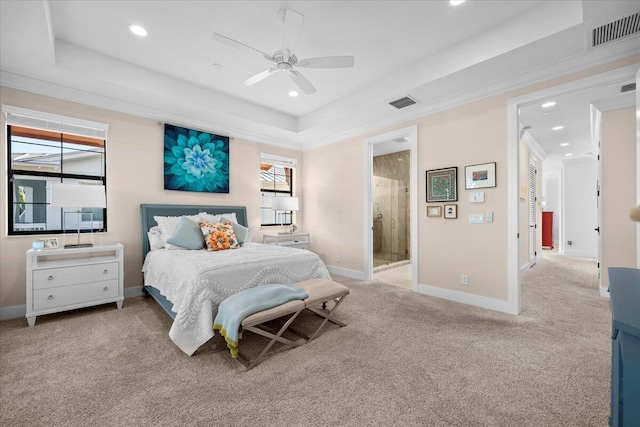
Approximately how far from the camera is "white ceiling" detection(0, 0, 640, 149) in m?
2.42

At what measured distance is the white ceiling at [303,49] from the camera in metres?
2.42

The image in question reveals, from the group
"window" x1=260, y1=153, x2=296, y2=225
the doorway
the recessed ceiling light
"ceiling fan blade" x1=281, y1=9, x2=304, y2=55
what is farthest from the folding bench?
the doorway

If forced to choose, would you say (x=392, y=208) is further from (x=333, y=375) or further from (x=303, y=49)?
(x=333, y=375)

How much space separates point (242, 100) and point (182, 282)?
3.11m

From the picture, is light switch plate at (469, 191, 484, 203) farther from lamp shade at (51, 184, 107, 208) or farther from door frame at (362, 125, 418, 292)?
lamp shade at (51, 184, 107, 208)

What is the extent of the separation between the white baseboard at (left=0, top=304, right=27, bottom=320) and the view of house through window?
841 millimetres

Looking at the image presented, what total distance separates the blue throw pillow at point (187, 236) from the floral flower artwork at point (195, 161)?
3.04 feet

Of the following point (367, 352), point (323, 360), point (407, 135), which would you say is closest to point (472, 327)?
point (367, 352)

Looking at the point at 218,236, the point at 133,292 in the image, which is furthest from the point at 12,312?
the point at 218,236

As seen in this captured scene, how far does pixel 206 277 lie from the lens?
2402 millimetres

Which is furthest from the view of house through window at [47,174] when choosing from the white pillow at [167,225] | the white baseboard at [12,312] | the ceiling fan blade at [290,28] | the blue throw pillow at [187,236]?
the ceiling fan blade at [290,28]

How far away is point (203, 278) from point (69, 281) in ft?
6.16

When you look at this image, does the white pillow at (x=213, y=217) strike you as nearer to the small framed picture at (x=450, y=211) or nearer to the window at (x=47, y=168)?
the window at (x=47, y=168)

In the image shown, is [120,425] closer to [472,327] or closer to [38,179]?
[472,327]
